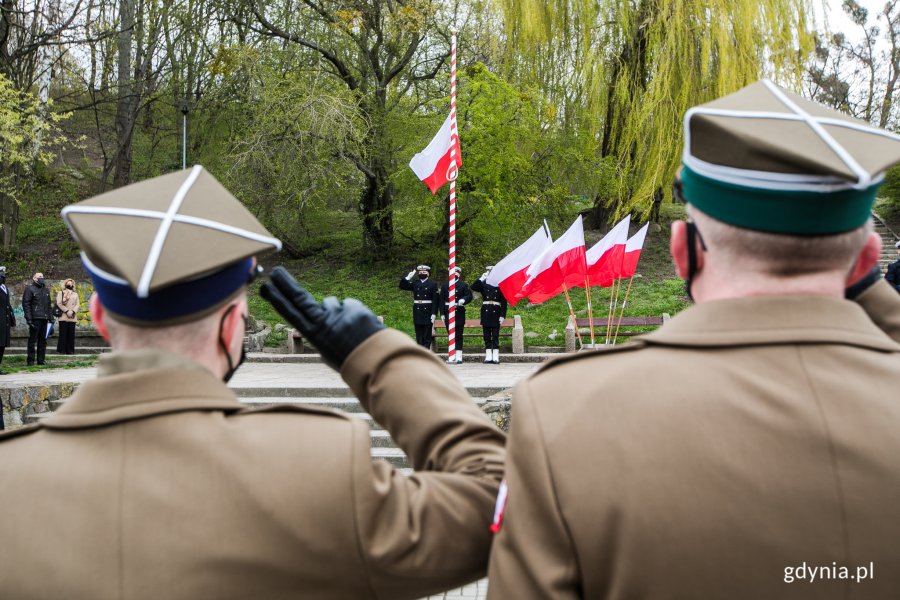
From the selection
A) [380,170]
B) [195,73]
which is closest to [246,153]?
[380,170]

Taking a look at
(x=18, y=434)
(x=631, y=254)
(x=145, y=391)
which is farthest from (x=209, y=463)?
(x=631, y=254)

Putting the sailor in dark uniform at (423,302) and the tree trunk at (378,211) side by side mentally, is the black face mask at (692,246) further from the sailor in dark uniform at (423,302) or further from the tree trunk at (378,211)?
the tree trunk at (378,211)

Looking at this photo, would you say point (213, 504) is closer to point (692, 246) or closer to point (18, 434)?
point (18, 434)

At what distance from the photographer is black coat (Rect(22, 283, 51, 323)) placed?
1834 centimetres

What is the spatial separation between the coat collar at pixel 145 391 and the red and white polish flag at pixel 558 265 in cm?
1257

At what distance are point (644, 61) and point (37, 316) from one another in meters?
16.8

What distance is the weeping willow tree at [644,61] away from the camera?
916 inches

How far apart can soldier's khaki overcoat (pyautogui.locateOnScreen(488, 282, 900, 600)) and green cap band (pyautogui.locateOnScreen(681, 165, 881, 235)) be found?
0.42 ft

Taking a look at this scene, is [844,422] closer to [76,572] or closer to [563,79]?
[76,572]

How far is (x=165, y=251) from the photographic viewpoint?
1703 mm

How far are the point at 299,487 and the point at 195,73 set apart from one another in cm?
3121

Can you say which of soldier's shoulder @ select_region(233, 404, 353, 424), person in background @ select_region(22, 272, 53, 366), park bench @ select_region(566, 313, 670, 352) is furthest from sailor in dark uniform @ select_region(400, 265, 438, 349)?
soldier's shoulder @ select_region(233, 404, 353, 424)

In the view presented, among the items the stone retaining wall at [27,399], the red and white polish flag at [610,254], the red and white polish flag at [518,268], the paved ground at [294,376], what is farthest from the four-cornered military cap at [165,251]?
the red and white polish flag at [610,254]

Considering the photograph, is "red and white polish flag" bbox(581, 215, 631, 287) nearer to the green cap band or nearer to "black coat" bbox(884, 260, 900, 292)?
"black coat" bbox(884, 260, 900, 292)
